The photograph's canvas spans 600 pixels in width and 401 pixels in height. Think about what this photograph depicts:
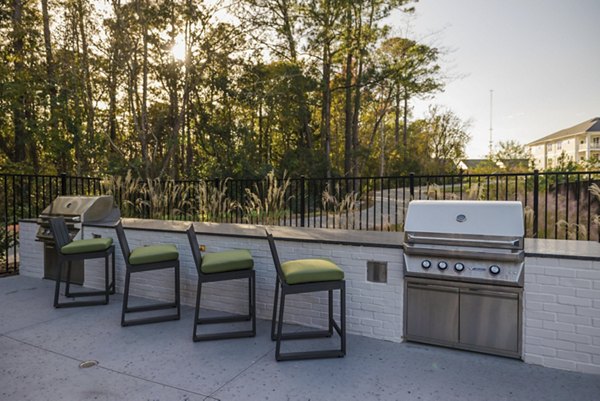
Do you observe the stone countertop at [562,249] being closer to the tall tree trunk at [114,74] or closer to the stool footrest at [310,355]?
the stool footrest at [310,355]

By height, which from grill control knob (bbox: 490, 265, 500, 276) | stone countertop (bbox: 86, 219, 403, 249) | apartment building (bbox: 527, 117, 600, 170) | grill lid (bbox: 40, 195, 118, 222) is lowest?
grill control knob (bbox: 490, 265, 500, 276)

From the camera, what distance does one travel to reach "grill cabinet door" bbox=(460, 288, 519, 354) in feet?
8.60

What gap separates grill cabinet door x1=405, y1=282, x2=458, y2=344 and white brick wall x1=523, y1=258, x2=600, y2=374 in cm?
49

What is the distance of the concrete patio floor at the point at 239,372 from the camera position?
228 centimetres

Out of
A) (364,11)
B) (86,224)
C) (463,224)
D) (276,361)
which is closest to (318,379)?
(276,361)

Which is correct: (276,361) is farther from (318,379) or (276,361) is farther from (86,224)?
(86,224)

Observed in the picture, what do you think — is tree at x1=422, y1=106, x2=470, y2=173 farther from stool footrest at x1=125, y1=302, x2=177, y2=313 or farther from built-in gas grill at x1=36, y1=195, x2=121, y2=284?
stool footrest at x1=125, y1=302, x2=177, y2=313

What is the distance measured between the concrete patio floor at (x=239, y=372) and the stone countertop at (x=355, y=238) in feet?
2.68

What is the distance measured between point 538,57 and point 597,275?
10361 millimetres

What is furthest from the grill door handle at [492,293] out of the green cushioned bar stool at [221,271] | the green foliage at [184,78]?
the green foliage at [184,78]

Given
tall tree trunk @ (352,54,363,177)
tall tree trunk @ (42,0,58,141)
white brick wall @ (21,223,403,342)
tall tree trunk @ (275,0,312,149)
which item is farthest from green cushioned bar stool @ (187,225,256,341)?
tall tree trunk @ (352,54,363,177)

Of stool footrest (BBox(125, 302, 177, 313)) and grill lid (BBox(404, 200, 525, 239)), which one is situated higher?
grill lid (BBox(404, 200, 525, 239))

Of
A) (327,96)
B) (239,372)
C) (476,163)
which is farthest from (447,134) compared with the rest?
(239,372)

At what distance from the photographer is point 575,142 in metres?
45.2
